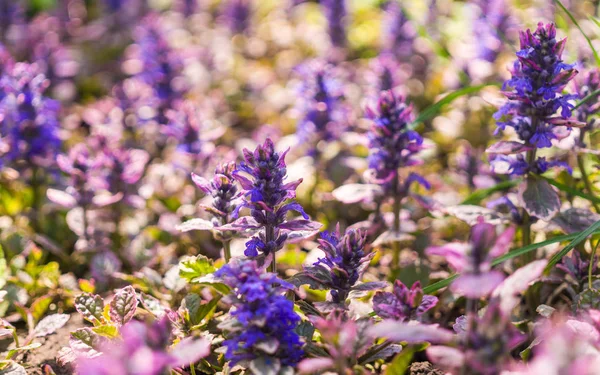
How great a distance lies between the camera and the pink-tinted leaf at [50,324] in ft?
8.62

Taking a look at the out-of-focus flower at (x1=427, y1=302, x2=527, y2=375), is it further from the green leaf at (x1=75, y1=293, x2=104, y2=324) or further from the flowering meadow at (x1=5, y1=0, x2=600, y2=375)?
the green leaf at (x1=75, y1=293, x2=104, y2=324)

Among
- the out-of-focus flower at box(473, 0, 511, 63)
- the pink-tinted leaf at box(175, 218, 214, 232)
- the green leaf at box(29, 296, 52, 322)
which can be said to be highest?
the out-of-focus flower at box(473, 0, 511, 63)

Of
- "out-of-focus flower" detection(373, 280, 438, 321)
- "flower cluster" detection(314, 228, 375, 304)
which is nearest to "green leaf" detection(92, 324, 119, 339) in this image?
"flower cluster" detection(314, 228, 375, 304)

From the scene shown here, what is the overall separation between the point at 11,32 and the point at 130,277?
144 inches

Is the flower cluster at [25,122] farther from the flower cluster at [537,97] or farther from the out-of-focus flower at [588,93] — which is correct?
the out-of-focus flower at [588,93]

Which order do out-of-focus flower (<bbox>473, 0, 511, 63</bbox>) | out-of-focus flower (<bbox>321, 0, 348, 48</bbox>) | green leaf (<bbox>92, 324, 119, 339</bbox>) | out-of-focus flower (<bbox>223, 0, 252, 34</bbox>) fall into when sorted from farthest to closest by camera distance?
out-of-focus flower (<bbox>223, 0, 252, 34</bbox>)
out-of-focus flower (<bbox>321, 0, 348, 48</bbox>)
out-of-focus flower (<bbox>473, 0, 511, 63</bbox>)
green leaf (<bbox>92, 324, 119, 339</bbox>)

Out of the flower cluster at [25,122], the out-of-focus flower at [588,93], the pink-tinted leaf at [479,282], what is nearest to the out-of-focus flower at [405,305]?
the pink-tinted leaf at [479,282]

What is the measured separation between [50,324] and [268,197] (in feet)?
3.62

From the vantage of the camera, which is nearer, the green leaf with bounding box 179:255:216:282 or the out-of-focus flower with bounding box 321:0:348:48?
the green leaf with bounding box 179:255:216:282

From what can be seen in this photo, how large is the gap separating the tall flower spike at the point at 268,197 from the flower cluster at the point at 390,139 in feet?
2.41

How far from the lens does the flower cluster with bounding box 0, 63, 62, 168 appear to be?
3574mm

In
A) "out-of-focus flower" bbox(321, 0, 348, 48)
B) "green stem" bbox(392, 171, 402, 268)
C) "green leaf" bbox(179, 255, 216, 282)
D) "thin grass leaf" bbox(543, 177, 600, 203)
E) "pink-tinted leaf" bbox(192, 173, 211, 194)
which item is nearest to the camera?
"pink-tinted leaf" bbox(192, 173, 211, 194)

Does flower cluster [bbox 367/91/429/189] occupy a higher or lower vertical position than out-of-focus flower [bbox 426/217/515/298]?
higher

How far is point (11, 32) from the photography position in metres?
5.64
